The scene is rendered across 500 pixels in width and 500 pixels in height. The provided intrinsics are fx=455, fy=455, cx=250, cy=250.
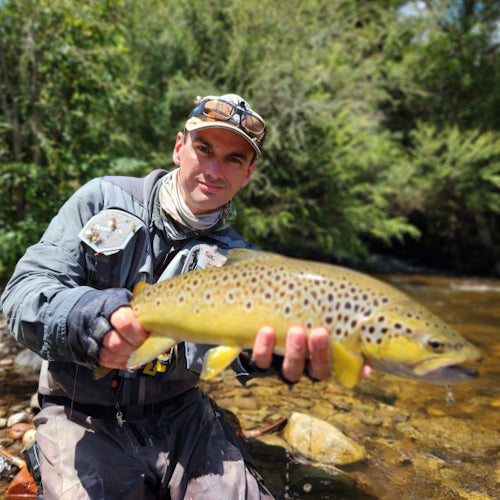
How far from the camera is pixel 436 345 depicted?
177 centimetres

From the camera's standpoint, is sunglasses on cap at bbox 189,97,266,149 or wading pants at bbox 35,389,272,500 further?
sunglasses on cap at bbox 189,97,266,149

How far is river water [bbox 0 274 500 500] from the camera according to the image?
123 inches

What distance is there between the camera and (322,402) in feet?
14.8

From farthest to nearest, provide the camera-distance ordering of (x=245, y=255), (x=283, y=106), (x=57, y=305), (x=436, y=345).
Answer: (x=283, y=106), (x=245, y=255), (x=57, y=305), (x=436, y=345)

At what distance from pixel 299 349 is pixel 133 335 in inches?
28.0

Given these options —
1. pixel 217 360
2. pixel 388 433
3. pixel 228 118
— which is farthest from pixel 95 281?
pixel 388 433

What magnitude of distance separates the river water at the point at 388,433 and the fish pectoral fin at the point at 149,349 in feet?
5.38

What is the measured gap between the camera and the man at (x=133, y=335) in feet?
6.49

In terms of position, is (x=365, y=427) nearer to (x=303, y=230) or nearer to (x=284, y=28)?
(x=303, y=230)

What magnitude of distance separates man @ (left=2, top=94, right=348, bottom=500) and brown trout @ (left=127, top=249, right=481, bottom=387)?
84mm

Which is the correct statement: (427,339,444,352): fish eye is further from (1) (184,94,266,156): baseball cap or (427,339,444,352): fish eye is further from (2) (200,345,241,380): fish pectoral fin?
(1) (184,94,266,156): baseball cap

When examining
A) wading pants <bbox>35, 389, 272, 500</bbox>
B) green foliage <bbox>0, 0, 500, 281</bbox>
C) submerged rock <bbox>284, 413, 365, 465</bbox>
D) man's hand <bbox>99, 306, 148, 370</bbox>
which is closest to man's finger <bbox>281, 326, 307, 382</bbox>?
man's hand <bbox>99, 306, 148, 370</bbox>

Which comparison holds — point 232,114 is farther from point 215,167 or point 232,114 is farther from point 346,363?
point 346,363

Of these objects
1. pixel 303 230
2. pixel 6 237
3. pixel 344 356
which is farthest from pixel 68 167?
pixel 303 230
